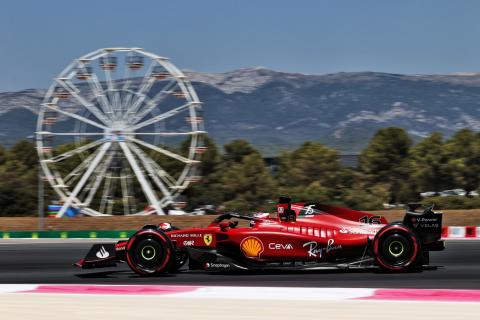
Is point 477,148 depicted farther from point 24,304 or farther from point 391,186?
point 24,304

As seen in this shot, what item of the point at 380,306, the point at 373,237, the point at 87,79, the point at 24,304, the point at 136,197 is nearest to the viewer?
the point at 380,306

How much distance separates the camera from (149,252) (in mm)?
14156

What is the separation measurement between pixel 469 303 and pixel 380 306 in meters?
1.05

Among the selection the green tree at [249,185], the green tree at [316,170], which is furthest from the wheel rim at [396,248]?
the green tree at [316,170]

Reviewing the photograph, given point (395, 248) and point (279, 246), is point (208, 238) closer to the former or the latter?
point (279, 246)

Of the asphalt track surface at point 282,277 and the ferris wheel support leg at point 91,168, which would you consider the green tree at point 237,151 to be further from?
the asphalt track surface at point 282,277

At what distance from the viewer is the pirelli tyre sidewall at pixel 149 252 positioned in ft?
46.1

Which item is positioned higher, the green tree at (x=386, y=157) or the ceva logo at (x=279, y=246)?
the green tree at (x=386, y=157)

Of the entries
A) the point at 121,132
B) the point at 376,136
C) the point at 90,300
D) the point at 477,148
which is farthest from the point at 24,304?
the point at 376,136

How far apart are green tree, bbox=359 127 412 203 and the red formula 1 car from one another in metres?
91.0

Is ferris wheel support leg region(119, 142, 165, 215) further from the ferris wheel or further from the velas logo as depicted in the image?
the velas logo

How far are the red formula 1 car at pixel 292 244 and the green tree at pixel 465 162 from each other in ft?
273

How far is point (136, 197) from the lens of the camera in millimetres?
94562

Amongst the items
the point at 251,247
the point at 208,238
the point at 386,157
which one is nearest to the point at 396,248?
the point at 251,247
